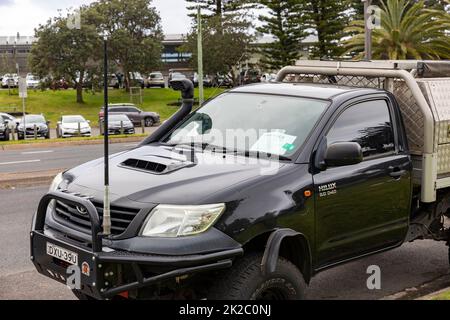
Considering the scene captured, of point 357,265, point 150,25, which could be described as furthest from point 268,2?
point 357,265

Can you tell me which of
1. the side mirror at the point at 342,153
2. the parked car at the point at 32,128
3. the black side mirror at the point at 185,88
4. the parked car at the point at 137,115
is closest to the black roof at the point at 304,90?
the black side mirror at the point at 185,88

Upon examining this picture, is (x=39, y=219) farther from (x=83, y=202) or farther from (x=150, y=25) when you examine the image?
(x=150, y=25)

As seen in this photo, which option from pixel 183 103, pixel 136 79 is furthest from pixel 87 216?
pixel 136 79

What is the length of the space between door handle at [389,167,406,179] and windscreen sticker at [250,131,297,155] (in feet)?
3.33

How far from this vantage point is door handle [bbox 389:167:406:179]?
5337mm

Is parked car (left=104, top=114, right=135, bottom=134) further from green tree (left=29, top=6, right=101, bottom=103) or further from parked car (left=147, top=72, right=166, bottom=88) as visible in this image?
parked car (left=147, top=72, right=166, bottom=88)

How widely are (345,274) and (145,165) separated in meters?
2.85

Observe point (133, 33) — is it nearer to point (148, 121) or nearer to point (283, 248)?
point (148, 121)

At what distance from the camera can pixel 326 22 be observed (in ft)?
142

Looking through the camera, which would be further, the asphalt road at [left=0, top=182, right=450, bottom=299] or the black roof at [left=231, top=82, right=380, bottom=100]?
the asphalt road at [left=0, top=182, right=450, bottom=299]

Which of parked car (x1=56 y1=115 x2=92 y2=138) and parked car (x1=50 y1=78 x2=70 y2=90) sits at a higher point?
parked car (x1=50 y1=78 x2=70 y2=90)

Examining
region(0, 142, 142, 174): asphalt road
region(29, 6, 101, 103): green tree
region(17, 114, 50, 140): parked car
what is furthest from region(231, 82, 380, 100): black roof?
region(29, 6, 101, 103): green tree
